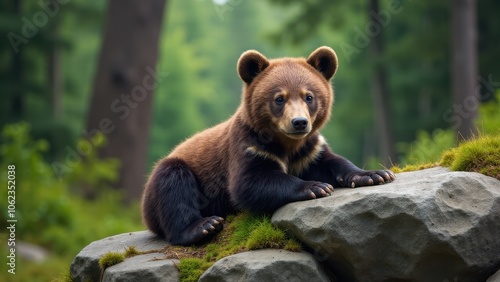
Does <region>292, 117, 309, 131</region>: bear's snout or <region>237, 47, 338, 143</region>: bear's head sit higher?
<region>237, 47, 338, 143</region>: bear's head

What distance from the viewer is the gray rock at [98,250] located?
20.9 feet

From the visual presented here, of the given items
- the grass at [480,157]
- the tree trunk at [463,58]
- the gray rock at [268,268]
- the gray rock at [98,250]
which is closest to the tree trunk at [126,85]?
the tree trunk at [463,58]

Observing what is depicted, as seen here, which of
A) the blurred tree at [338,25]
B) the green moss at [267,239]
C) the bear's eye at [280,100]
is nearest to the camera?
the green moss at [267,239]

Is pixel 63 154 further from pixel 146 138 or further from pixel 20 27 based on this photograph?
pixel 146 138

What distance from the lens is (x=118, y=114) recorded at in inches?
597

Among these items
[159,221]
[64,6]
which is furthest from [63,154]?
[159,221]

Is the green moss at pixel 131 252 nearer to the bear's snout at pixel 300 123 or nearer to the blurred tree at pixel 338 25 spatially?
the bear's snout at pixel 300 123

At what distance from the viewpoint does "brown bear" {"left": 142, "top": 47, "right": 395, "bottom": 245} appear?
5.89 metres

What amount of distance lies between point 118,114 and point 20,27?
6307mm

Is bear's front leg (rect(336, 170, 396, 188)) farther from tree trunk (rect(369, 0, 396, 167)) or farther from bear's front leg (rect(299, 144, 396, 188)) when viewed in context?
tree trunk (rect(369, 0, 396, 167))

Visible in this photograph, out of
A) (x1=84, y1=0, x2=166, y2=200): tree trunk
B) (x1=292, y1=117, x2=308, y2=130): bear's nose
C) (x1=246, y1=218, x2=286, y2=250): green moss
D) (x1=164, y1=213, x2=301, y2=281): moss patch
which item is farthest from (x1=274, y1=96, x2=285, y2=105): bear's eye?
(x1=84, y1=0, x2=166, y2=200): tree trunk

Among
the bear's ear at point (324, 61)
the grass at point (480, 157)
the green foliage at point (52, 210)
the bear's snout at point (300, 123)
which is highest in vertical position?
the bear's ear at point (324, 61)

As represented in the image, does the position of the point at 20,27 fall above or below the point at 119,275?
above

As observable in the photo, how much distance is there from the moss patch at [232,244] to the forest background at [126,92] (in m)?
1.73
